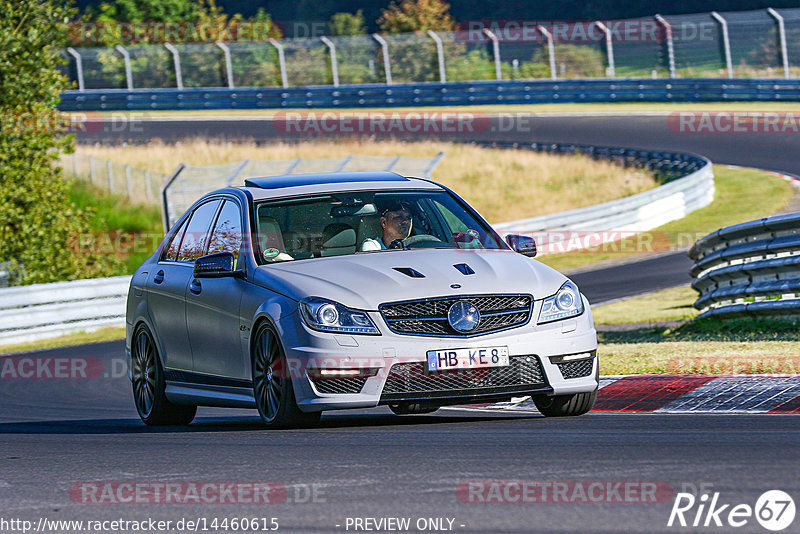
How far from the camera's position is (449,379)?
7754mm

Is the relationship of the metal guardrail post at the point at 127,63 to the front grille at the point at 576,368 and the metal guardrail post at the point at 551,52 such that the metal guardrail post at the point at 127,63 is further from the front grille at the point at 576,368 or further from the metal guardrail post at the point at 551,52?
the front grille at the point at 576,368

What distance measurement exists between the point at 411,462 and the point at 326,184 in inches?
126

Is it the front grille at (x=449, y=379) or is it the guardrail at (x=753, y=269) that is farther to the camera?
the guardrail at (x=753, y=269)

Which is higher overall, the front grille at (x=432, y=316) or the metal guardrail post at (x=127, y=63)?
the front grille at (x=432, y=316)

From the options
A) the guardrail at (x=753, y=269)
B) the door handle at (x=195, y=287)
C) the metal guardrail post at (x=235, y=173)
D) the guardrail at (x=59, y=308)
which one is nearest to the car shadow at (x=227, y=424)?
the door handle at (x=195, y=287)

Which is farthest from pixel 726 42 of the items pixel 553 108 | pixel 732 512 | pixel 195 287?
pixel 732 512

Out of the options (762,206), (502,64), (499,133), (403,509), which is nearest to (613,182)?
(762,206)

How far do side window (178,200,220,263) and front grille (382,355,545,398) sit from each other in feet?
7.95

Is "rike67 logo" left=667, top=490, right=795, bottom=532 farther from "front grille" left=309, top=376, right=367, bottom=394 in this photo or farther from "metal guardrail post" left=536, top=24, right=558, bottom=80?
"metal guardrail post" left=536, top=24, right=558, bottom=80

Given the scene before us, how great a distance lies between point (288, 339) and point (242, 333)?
74cm

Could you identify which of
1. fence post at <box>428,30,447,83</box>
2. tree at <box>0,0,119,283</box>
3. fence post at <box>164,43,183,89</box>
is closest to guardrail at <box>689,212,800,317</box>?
tree at <box>0,0,119,283</box>

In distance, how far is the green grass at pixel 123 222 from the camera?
31.4 meters

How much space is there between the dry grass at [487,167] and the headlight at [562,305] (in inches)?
961

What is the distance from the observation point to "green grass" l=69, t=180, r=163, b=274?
3139 centimetres
